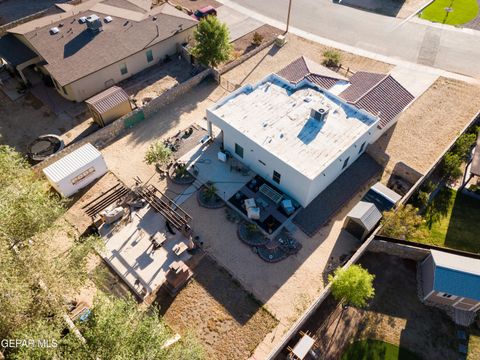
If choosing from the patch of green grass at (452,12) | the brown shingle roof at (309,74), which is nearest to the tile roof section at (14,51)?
the brown shingle roof at (309,74)

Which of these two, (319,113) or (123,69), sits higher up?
(319,113)

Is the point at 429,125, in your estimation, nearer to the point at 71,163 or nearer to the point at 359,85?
the point at 359,85

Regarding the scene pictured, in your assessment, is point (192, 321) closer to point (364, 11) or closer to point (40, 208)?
point (40, 208)

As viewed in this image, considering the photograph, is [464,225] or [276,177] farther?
[464,225]

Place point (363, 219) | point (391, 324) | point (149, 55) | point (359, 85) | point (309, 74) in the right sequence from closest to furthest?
point (391, 324)
point (363, 219)
point (359, 85)
point (309, 74)
point (149, 55)

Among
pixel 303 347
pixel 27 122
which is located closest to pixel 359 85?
pixel 303 347

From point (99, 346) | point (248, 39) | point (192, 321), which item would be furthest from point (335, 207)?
point (248, 39)
